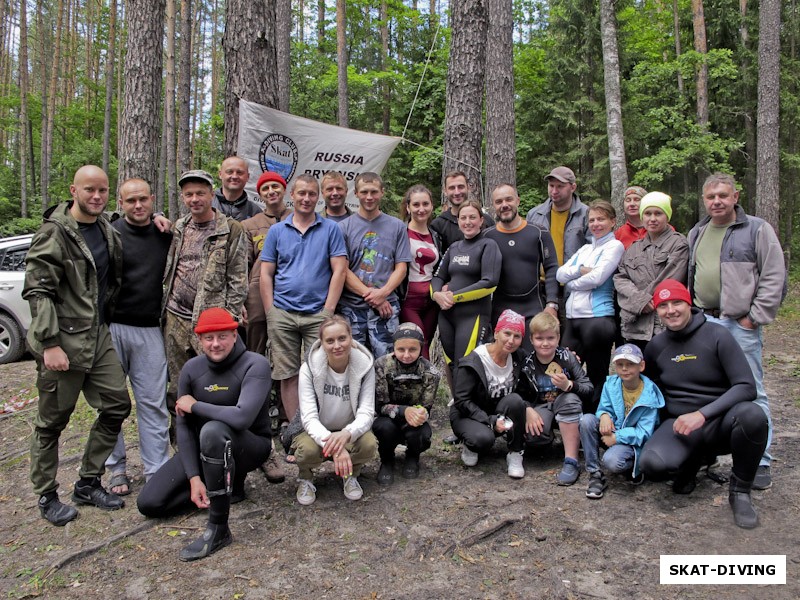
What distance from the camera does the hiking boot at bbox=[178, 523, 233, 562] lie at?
3.21 metres

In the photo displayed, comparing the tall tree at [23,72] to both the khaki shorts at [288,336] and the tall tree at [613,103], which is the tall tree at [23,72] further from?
the khaki shorts at [288,336]

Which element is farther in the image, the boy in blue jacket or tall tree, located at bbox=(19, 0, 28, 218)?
tall tree, located at bbox=(19, 0, 28, 218)

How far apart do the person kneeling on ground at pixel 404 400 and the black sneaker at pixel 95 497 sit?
1.77 meters

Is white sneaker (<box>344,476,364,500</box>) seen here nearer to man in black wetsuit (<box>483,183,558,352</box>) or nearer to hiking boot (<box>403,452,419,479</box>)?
hiking boot (<box>403,452,419,479</box>)

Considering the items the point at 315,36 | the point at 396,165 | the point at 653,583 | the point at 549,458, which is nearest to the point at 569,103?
the point at 396,165

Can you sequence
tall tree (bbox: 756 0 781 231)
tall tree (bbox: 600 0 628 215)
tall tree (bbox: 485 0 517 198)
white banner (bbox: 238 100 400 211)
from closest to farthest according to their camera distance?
white banner (bbox: 238 100 400 211) → tall tree (bbox: 485 0 517 198) → tall tree (bbox: 600 0 628 215) → tall tree (bbox: 756 0 781 231)

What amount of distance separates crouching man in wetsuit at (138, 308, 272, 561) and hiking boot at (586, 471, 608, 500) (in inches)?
85.3

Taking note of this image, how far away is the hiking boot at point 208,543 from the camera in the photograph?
321 cm

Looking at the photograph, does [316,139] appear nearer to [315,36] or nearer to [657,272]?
[657,272]

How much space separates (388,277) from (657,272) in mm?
2087

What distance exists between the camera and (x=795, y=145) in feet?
64.7

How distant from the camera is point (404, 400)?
4371 millimetres

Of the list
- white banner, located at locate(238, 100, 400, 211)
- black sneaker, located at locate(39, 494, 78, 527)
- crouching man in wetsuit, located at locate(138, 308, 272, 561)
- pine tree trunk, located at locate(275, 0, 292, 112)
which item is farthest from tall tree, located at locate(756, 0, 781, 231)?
black sneaker, located at locate(39, 494, 78, 527)

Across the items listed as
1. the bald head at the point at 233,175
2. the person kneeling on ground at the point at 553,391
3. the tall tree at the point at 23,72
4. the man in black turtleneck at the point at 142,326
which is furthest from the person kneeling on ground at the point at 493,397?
the tall tree at the point at 23,72
